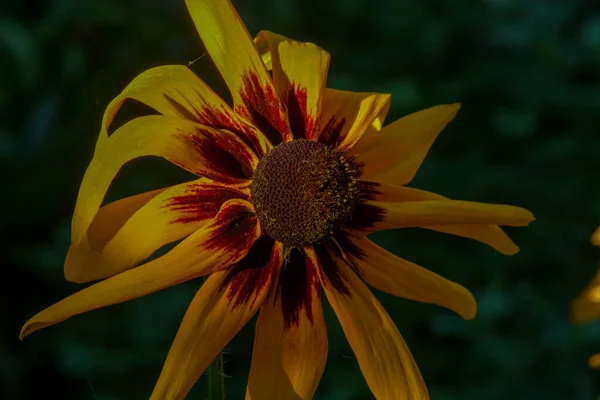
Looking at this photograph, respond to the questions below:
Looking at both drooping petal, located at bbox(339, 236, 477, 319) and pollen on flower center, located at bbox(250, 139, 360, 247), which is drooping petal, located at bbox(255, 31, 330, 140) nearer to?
pollen on flower center, located at bbox(250, 139, 360, 247)

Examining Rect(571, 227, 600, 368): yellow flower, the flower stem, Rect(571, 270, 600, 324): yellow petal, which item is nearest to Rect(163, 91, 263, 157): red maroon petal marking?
the flower stem

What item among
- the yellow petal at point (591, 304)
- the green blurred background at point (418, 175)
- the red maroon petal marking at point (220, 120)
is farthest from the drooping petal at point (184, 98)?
the green blurred background at point (418, 175)

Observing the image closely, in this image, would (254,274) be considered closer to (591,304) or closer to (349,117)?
(349,117)

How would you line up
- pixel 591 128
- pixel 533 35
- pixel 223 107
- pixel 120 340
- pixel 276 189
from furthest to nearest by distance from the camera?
pixel 533 35, pixel 591 128, pixel 120 340, pixel 223 107, pixel 276 189

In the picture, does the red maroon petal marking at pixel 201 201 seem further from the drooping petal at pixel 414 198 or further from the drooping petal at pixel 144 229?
the drooping petal at pixel 414 198

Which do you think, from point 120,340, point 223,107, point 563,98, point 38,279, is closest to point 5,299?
point 38,279

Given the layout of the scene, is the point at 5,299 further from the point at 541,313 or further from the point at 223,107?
the point at 223,107

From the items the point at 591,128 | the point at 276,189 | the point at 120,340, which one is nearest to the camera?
the point at 276,189
